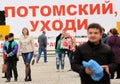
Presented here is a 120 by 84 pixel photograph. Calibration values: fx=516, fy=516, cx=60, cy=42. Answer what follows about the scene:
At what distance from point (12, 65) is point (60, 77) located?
6.96ft

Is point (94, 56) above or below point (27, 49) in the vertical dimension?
above

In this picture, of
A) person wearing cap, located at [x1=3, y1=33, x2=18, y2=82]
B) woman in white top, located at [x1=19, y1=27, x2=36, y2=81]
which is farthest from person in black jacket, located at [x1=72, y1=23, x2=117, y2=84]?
woman in white top, located at [x1=19, y1=27, x2=36, y2=81]

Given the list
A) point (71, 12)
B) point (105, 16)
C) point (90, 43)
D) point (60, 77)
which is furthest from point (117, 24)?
point (90, 43)

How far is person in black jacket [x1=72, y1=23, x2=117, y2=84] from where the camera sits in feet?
20.3

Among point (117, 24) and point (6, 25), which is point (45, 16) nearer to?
point (6, 25)

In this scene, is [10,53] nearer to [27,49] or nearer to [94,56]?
[27,49]

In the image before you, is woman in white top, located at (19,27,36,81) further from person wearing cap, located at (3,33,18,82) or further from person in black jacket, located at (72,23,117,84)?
person in black jacket, located at (72,23,117,84)

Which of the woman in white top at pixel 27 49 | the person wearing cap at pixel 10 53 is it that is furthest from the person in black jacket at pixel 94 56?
the woman in white top at pixel 27 49

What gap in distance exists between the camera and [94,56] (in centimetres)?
629

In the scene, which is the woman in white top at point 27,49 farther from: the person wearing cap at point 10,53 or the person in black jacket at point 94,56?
the person in black jacket at point 94,56

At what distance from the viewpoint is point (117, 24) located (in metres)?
35.5

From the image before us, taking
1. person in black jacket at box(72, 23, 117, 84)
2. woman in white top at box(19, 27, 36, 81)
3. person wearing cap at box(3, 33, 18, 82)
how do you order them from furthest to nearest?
1. woman in white top at box(19, 27, 36, 81)
2. person wearing cap at box(3, 33, 18, 82)
3. person in black jacket at box(72, 23, 117, 84)

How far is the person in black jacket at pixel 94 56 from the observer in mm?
6199

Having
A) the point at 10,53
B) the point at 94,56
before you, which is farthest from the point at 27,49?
the point at 94,56
